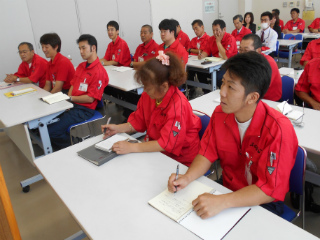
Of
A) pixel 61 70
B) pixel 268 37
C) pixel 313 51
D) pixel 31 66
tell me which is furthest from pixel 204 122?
pixel 268 37

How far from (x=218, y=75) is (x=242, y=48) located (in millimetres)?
1495

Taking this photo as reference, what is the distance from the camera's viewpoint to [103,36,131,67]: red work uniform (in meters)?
4.50

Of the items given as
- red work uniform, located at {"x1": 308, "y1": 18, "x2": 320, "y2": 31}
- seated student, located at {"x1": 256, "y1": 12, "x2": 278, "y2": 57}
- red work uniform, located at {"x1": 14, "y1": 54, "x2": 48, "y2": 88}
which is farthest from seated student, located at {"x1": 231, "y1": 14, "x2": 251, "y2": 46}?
red work uniform, located at {"x1": 14, "y1": 54, "x2": 48, "y2": 88}

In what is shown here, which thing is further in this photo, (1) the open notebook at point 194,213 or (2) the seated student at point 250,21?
(2) the seated student at point 250,21

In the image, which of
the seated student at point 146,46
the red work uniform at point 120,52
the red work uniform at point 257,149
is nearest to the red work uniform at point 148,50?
the seated student at point 146,46

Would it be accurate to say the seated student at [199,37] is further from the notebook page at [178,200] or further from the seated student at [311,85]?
the notebook page at [178,200]

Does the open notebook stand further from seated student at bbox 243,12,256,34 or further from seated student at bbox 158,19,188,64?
seated student at bbox 243,12,256,34

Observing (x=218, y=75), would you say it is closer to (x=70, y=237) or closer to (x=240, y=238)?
(x=70, y=237)

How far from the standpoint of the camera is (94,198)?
1207 millimetres

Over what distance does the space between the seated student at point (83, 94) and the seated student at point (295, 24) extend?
629 centimetres

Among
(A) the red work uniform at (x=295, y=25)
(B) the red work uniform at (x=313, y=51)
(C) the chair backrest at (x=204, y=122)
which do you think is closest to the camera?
(C) the chair backrest at (x=204, y=122)

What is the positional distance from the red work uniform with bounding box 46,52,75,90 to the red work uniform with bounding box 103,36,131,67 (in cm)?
135

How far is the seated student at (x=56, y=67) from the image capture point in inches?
125

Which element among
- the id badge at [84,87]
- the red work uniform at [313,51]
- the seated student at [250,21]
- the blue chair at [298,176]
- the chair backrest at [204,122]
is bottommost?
the blue chair at [298,176]
